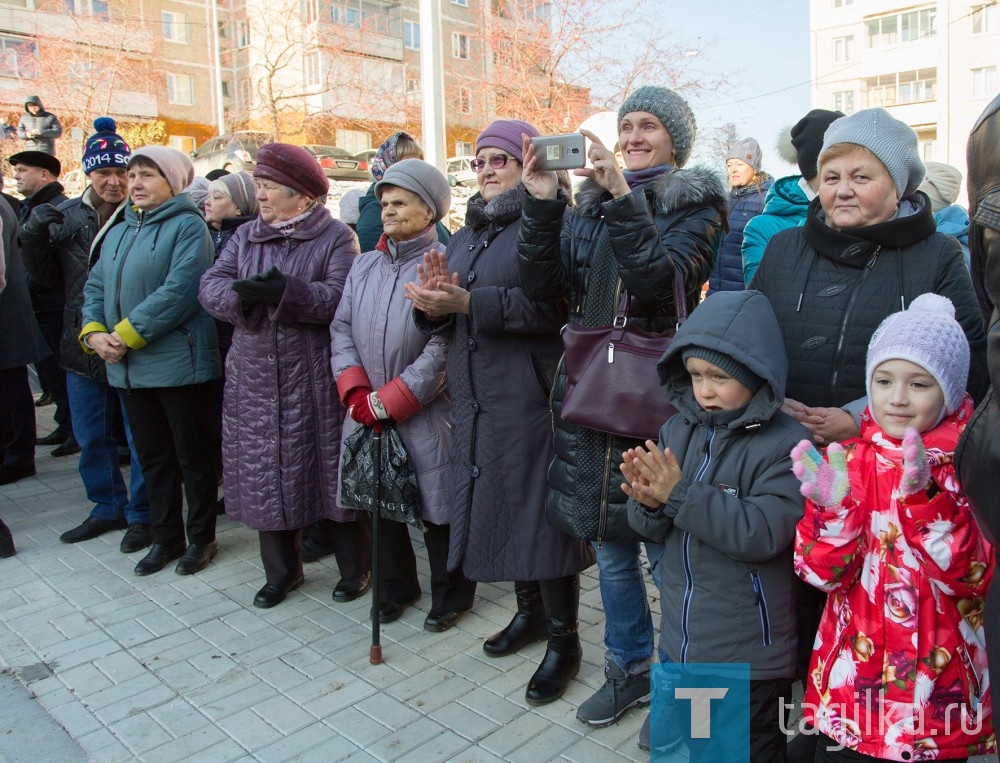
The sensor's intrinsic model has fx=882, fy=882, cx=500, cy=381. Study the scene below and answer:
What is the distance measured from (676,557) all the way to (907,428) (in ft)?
2.42

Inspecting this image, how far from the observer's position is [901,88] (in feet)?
154

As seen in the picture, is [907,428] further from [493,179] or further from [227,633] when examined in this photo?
[227,633]

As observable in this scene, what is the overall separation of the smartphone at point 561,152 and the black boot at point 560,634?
1556 mm

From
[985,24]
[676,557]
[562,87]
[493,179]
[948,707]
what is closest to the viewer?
[948,707]

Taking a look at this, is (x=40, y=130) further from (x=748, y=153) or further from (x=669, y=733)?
(x=669, y=733)

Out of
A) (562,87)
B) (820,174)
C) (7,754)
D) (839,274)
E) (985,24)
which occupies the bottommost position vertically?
(7,754)

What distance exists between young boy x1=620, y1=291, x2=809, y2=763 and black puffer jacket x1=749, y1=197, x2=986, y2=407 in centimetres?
18

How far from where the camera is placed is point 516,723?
3.18 meters

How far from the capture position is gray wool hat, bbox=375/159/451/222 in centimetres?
388

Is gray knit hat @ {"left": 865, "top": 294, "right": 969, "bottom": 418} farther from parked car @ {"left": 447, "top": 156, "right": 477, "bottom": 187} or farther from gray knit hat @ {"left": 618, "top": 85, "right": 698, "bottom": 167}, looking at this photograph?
parked car @ {"left": 447, "top": 156, "right": 477, "bottom": 187}

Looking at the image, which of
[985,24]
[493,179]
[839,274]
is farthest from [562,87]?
[985,24]

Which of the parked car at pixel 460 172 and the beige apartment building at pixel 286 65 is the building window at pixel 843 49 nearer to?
the beige apartment building at pixel 286 65

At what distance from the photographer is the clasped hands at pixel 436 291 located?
3.39 metres

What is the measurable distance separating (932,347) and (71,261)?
17.5 feet
